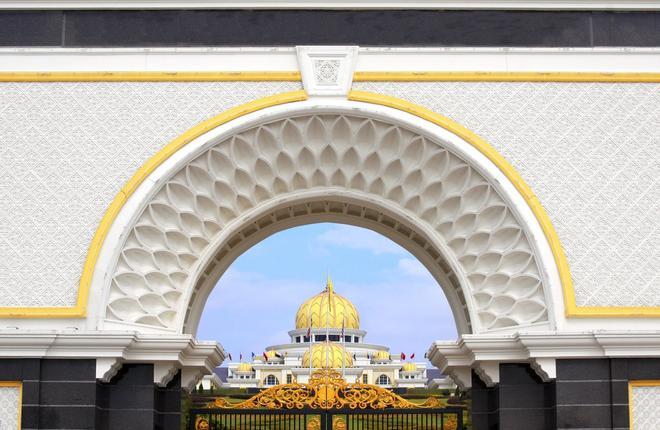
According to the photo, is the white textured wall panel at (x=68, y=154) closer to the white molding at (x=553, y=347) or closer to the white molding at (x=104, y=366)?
the white molding at (x=104, y=366)

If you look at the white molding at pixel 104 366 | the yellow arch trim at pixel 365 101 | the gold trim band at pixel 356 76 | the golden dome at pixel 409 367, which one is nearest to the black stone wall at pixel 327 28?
the gold trim band at pixel 356 76

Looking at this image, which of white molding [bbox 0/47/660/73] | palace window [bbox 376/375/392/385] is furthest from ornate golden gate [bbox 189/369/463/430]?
palace window [bbox 376/375/392/385]

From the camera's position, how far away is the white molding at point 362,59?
12.6 metres

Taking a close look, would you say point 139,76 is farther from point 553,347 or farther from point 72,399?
point 553,347

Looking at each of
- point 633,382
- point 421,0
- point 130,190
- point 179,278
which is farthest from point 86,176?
point 633,382

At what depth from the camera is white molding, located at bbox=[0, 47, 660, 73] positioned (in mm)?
12641

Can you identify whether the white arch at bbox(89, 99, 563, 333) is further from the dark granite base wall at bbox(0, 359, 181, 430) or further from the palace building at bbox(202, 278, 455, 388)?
the palace building at bbox(202, 278, 455, 388)

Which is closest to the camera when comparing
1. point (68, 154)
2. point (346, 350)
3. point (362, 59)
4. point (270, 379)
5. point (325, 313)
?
point (68, 154)

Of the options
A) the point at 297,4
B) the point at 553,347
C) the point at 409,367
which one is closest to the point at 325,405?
the point at 553,347

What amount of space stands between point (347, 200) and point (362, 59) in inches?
66.9

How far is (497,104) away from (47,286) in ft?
17.2

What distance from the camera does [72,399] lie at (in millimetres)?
11656

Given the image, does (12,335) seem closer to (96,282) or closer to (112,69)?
(96,282)

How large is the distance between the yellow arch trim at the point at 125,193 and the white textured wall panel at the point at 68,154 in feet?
0.26
